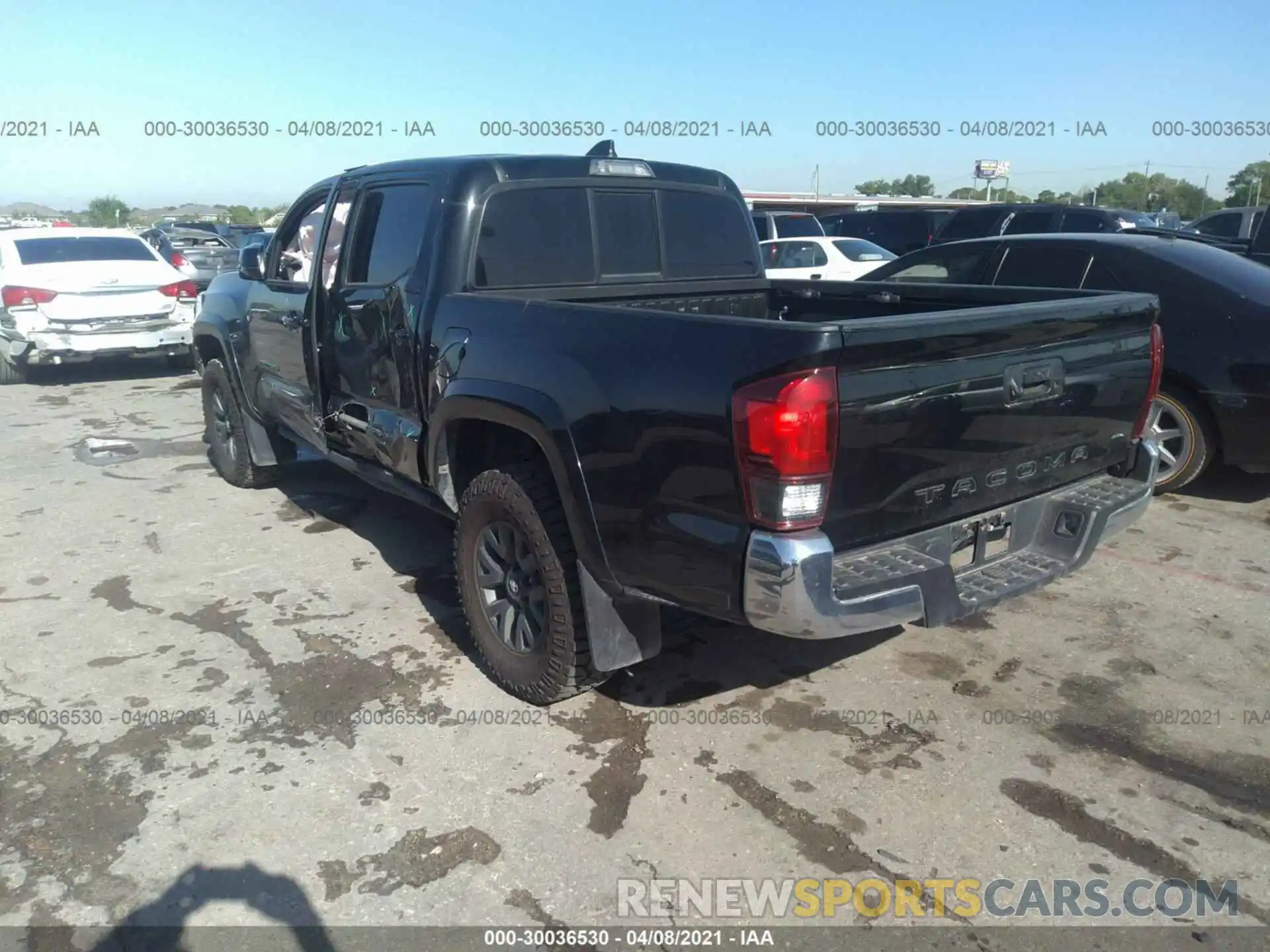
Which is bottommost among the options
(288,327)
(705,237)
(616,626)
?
(616,626)

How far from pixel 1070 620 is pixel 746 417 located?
2.60 meters

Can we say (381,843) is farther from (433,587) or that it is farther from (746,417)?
(433,587)

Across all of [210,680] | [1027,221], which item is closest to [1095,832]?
[210,680]

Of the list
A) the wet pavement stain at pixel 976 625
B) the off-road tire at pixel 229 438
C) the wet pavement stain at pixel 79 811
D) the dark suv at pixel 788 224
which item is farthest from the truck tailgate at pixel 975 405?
the dark suv at pixel 788 224

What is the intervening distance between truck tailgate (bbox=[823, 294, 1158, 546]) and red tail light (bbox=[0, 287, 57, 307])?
10320 mm

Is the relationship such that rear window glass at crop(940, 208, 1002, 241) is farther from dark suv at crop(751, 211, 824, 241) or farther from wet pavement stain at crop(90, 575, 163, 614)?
wet pavement stain at crop(90, 575, 163, 614)

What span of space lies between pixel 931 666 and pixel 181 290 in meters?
9.99

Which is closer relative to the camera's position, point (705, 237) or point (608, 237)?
point (608, 237)

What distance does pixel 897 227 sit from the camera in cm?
2030

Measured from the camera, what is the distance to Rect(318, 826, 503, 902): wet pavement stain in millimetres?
2816

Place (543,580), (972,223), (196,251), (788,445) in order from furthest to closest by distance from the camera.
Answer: (196,251) → (972,223) → (543,580) → (788,445)

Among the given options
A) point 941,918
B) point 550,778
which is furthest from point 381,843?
point 941,918

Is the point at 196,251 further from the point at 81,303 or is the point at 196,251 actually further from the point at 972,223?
the point at 972,223

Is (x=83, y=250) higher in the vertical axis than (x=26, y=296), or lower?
higher
